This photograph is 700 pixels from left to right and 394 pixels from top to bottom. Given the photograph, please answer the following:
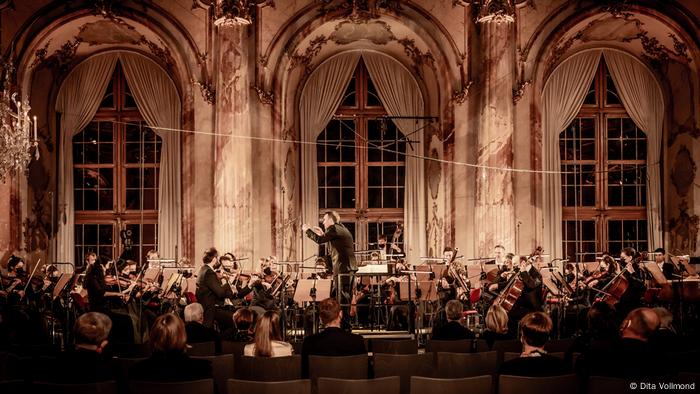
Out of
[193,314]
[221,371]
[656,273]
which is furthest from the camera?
[656,273]

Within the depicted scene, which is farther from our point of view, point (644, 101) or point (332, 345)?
point (644, 101)

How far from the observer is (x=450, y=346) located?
7395 millimetres

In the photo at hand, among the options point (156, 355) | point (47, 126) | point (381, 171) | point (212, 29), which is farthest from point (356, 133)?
point (156, 355)

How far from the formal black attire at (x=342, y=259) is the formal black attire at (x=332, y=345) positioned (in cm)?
533

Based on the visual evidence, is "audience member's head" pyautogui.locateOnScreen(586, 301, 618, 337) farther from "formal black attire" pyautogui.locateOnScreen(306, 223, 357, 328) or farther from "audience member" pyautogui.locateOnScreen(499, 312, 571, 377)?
"formal black attire" pyautogui.locateOnScreen(306, 223, 357, 328)

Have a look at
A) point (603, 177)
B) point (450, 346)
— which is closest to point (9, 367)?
point (450, 346)

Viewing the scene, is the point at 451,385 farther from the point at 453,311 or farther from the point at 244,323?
the point at 453,311

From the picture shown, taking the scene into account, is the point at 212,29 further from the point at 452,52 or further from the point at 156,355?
the point at 156,355

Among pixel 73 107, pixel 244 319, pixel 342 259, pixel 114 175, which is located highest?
pixel 73 107

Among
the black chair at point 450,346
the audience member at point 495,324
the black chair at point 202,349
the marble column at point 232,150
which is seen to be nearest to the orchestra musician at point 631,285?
the audience member at point 495,324

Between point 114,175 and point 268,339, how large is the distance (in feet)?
43.5

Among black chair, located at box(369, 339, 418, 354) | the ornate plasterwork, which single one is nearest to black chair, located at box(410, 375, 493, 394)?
black chair, located at box(369, 339, 418, 354)

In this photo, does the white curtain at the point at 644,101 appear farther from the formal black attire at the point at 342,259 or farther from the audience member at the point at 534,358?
the audience member at the point at 534,358

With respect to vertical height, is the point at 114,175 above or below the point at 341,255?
above
